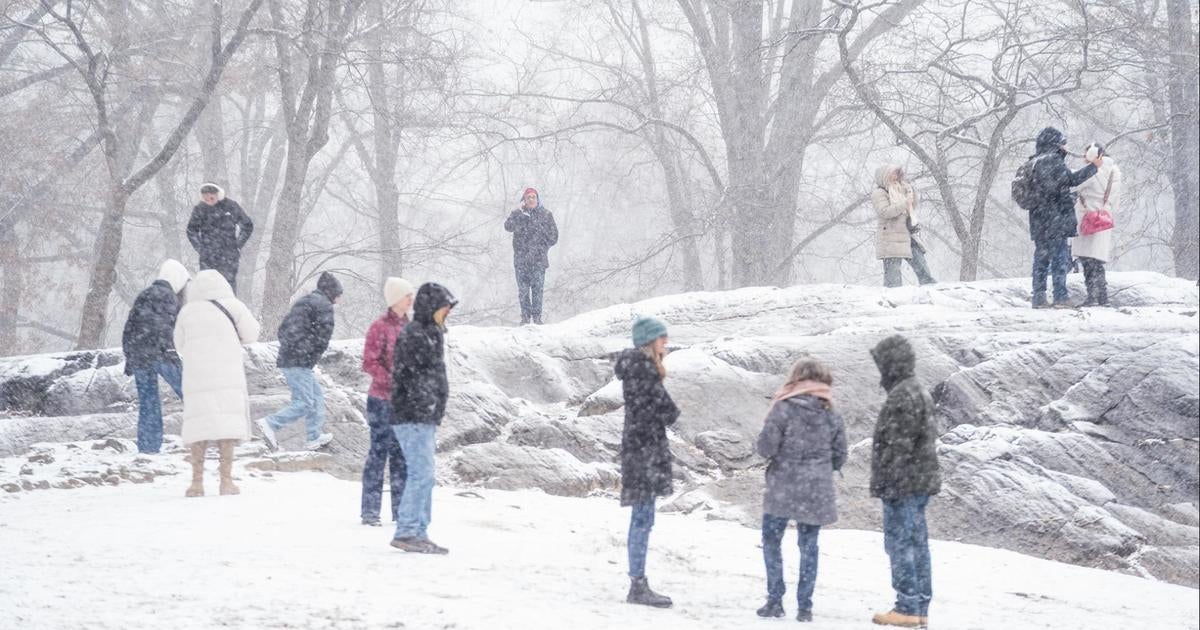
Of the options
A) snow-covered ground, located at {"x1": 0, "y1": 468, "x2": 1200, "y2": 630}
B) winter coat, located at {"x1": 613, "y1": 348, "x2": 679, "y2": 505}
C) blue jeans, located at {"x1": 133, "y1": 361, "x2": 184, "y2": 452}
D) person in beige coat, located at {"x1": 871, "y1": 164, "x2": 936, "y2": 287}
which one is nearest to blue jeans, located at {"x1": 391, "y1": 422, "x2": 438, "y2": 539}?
snow-covered ground, located at {"x1": 0, "y1": 468, "x2": 1200, "y2": 630}

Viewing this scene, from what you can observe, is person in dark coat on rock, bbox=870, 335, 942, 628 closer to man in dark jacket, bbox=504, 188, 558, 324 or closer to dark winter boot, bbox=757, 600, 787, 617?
dark winter boot, bbox=757, 600, 787, 617

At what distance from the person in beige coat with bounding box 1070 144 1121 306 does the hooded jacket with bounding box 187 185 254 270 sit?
855 cm

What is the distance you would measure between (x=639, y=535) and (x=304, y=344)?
468 centimetres

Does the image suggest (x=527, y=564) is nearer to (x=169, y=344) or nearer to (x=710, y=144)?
(x=169, y=344)

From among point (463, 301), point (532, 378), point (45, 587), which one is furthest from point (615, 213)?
point (45, 587)

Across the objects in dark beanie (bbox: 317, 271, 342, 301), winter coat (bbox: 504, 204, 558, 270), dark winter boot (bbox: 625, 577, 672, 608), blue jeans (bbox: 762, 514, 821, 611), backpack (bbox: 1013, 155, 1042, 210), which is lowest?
dark winter boot (bbox: 625, 577, 672, 608)

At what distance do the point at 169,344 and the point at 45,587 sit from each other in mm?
4850

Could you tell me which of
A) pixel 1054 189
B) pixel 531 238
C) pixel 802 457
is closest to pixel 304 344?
pixel 531 238

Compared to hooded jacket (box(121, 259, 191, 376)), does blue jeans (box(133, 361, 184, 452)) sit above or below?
below

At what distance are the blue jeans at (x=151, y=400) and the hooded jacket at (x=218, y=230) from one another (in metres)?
1.59

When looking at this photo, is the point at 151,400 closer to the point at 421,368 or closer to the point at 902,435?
the point at 421,368

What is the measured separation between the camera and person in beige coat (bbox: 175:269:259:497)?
30.2 ft

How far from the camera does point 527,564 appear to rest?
7.68 meters

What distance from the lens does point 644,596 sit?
6750 millimetres
